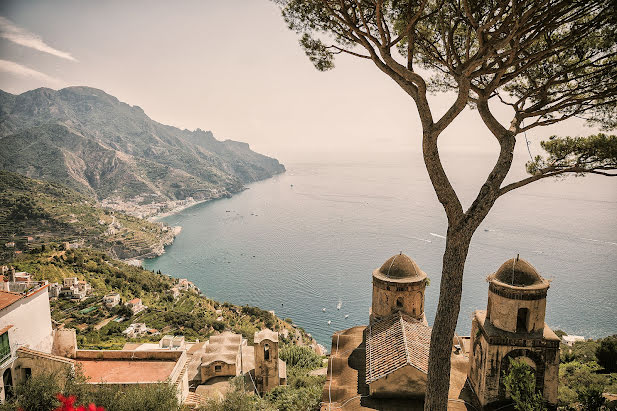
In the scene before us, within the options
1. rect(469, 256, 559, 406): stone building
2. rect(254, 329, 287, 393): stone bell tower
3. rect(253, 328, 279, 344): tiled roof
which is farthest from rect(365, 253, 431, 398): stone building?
rect(254, 329, 287, 393): stone bell tower

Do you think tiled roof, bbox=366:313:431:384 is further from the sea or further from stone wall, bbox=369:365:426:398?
the sea

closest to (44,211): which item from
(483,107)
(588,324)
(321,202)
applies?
(321,202)

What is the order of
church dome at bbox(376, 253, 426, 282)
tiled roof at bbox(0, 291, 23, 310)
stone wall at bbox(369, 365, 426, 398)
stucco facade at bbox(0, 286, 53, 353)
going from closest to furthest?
stone wall at bbox(369, 365, 426, 398) < tiled roof at bbox(0, 291, 23, 310) < stucco facade at bbox(0, 286, 53, 353) < church dome at bbox(376, 253, 426, 282)

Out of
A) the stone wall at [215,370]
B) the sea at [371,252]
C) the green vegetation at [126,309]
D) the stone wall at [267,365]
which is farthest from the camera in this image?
the sea at [371,252]

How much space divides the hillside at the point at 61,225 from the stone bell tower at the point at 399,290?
57.7 m

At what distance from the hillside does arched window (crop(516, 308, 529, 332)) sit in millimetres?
61924

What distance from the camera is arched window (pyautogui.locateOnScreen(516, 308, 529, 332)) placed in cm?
788

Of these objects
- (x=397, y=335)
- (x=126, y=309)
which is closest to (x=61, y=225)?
(x=126, y=309)

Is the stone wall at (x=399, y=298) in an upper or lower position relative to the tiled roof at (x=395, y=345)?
upper

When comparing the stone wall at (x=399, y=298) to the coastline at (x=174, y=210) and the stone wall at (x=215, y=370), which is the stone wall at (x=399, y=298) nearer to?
the stone wall at (x=215, y=370)

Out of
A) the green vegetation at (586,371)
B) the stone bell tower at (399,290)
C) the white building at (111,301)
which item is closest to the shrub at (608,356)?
the green vegetation at (586,371)

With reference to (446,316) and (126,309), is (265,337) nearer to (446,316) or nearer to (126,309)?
(446,316)

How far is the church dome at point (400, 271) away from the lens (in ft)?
37.1

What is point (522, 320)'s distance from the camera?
814 centimetres
